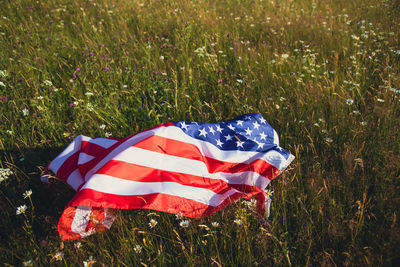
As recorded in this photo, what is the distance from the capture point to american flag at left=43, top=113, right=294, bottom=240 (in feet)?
6.85

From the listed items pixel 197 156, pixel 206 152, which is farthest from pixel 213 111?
pixel 197 156

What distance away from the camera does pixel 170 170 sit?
2.41 meters

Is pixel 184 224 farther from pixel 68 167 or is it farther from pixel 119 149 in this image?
pixel 68 167

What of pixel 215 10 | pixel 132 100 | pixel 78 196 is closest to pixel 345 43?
pixel 215 10

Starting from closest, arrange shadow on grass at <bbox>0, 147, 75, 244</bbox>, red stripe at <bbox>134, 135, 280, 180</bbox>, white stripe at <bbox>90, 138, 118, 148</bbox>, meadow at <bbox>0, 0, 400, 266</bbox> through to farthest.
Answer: meadow at <bbox>0, 0, 400, 266</bbox>, shadow on grass at <bbox>0, 147, 75, 244</bbox>, red stripe at <bbox>134, 135, 280, 180</bbox>, white stripe at <bbox>90, 138, 118, 148</bbox>

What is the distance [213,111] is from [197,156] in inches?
38.7

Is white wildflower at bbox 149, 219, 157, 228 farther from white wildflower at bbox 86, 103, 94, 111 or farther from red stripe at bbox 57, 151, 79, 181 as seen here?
white wildflower at bbox 86, 103, 94, 111

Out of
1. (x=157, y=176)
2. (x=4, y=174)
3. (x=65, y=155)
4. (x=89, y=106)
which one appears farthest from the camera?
(x=89, y=106)

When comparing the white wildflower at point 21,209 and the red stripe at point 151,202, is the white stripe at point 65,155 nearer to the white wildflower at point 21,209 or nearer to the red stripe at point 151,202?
the white wildflower at point 21,209

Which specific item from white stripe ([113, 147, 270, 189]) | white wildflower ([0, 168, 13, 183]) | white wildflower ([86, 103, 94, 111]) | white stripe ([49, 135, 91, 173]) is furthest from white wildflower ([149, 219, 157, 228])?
white wildflower ([86, 103, 94, 111])

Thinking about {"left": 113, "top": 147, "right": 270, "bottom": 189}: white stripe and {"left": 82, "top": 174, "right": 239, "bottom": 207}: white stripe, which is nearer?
{"left": 82, "top": 174, "right": 239, "bottom": 207}: white stripe

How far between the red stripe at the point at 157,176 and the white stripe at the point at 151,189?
0.04 meters

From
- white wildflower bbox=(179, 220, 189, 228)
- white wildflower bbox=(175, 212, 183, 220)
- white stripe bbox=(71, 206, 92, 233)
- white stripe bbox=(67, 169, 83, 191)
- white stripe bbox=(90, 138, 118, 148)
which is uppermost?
white stripe bbox=(90, 138, 118, 148)

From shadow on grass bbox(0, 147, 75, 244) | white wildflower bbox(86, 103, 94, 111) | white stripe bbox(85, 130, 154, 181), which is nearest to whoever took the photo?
shadow on grass bbox(0, 147, 75, 244)
